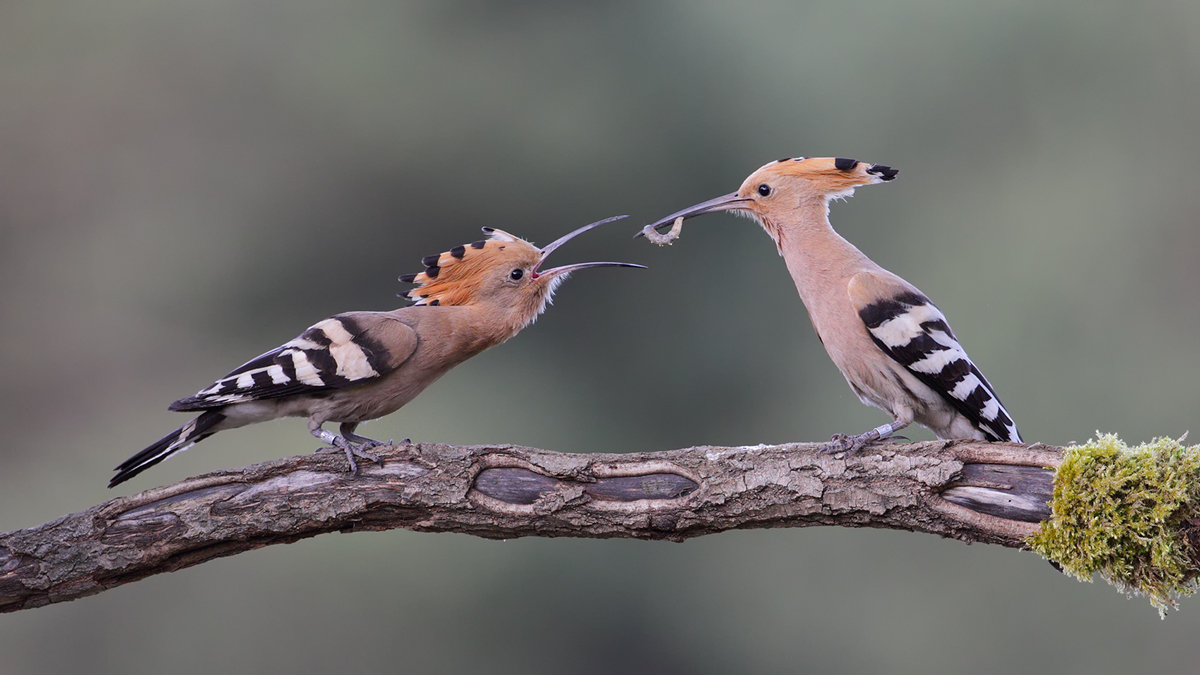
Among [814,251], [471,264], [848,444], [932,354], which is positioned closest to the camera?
[848,444]

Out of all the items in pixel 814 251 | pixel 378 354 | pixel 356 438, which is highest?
pixel 814 251

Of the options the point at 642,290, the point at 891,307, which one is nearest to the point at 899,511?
the point at 891,307

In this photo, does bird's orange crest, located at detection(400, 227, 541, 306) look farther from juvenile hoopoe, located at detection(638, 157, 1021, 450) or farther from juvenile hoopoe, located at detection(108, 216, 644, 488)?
→ juvenile hoopoe, located at detection(638, 157, 1021, 450)

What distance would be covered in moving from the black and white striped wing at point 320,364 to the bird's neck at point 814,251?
34.7 inches

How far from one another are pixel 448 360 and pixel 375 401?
0.19 meters

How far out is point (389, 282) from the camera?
14.9 feet

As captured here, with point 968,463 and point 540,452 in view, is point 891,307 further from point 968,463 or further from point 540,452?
point 540,452

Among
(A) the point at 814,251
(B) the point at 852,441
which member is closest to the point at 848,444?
(B) the point at 852,441

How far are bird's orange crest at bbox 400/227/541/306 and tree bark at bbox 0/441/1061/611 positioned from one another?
1.50ft

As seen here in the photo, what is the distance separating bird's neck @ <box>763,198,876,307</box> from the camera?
2127mm

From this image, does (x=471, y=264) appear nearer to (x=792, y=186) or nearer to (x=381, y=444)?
(x=381, y=444)

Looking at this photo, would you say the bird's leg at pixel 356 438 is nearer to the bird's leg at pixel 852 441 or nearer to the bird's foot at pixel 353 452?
the bird's foot at pixel 353 452

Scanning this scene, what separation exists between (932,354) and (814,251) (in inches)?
13.7

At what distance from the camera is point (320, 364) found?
204 cm
